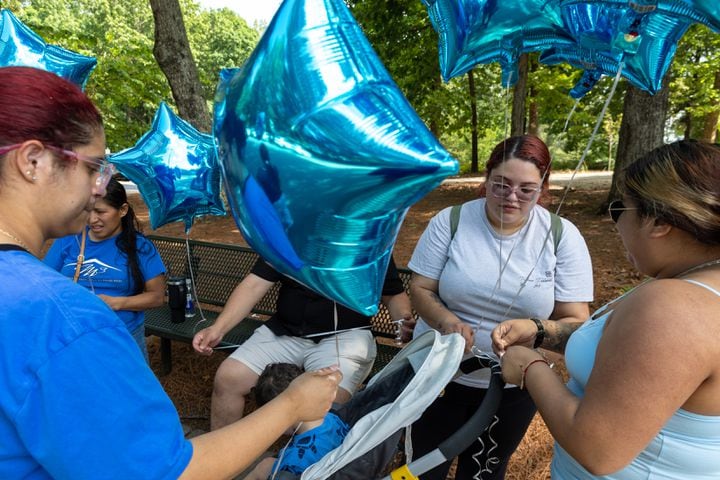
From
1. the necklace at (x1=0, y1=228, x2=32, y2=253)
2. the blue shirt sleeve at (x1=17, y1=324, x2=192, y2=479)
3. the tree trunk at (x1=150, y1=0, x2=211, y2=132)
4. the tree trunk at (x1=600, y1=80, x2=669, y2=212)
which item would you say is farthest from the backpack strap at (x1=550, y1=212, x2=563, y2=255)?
the tree trunk at (x1=150, y1=0, x2=211, y2=132)

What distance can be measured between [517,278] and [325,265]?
3.57 feet

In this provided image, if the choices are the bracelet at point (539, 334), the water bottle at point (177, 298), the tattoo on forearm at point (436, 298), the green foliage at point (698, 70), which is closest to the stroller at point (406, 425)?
the bracelet at point (539, 334)

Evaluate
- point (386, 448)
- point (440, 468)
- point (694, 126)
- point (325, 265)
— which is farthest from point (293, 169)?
point (694, 126)

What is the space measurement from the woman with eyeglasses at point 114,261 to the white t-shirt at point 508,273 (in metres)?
1.67

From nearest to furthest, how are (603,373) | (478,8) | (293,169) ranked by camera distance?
1. (293,169)
2. (603,373)
3. (478,8)

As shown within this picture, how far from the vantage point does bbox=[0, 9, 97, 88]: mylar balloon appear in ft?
7.43

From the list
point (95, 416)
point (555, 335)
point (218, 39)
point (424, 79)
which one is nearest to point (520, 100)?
point (424, 79)

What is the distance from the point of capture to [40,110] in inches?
34.5

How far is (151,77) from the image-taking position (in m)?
8.30

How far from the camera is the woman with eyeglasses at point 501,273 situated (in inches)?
70.6

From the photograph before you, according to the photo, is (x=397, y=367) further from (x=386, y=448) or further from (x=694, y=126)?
(x=694, y=126)

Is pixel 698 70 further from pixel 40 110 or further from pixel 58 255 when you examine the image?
pixel 40 110

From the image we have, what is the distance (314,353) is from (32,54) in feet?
7.18

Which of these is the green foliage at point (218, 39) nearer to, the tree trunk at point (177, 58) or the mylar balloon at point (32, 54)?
the tree trunk at point (177, 58)
